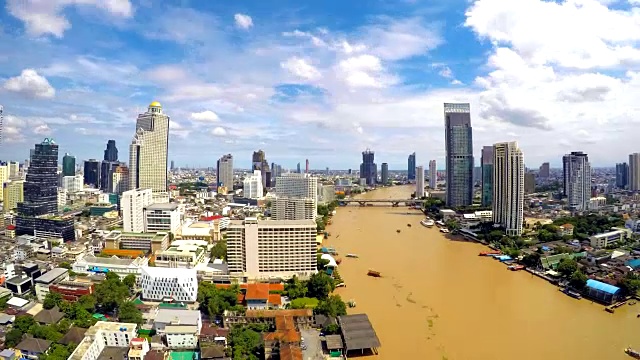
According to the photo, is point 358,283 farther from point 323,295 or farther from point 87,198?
point 87,198

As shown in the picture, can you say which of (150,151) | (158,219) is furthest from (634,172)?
(150,151)

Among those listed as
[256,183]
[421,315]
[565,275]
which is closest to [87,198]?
[256,183]

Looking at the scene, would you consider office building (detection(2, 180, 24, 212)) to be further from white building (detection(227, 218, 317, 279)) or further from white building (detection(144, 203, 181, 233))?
white building (detection(227, 218, 317, 279))

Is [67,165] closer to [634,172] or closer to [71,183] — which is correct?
[71,183]

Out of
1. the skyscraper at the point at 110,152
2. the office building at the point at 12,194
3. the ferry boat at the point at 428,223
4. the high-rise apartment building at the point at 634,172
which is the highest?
the skyscraper at the point at 110,152

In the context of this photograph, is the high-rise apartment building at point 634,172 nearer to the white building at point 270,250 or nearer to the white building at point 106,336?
the white building at point 270,250

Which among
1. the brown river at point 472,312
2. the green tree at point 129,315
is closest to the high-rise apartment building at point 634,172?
the brown river at point 472,312

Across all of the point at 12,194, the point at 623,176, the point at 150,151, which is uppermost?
the point at 150,151
